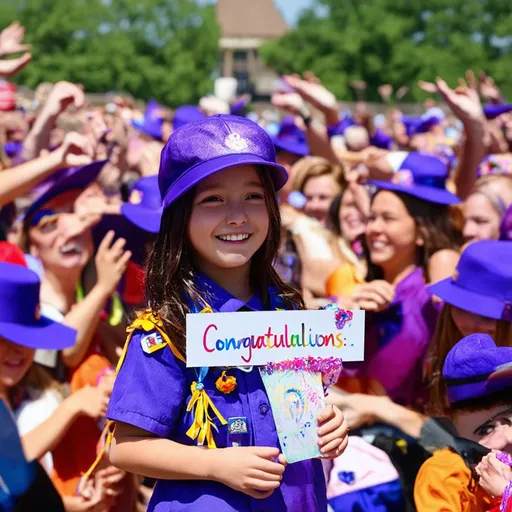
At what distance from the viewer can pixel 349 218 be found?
5.78m

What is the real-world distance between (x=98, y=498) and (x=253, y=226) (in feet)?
4.81

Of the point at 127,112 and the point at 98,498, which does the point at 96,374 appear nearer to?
the point at 98,498

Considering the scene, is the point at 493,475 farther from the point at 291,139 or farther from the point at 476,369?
the point at 291,139

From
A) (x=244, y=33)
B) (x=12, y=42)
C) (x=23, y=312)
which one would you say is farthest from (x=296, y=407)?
(x=244, y=33)

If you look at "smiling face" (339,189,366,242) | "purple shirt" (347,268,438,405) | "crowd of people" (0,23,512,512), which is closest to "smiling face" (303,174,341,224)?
"crowd of people" (0,23,512,512)

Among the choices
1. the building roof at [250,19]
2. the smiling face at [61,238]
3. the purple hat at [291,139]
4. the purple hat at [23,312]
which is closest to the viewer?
the purple hat at [23,312]

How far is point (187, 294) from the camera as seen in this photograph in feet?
7.80

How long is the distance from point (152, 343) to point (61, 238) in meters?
1.93

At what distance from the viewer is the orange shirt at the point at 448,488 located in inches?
106

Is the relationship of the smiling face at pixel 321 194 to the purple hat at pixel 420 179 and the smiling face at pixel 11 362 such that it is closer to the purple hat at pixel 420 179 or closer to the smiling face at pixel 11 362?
the purple hat at pixel 420 179

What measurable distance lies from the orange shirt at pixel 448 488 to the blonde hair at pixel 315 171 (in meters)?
3.47

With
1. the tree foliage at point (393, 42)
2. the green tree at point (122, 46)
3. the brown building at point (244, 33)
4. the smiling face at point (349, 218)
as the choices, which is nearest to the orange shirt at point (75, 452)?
the smiling face at point (349, 218)

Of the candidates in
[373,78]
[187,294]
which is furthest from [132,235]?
[373,78]

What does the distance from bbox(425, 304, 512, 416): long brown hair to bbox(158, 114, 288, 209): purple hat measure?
4.05 feet
